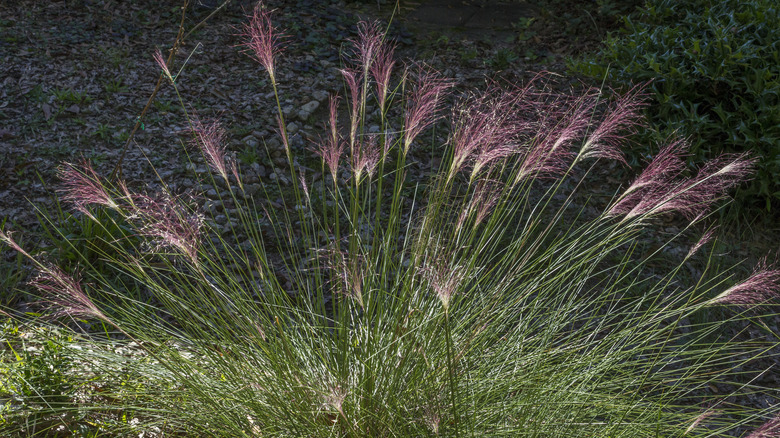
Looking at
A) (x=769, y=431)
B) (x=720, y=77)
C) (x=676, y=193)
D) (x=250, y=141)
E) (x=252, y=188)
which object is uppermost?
(x=676, y=193)

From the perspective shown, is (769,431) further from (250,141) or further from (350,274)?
(250,141)

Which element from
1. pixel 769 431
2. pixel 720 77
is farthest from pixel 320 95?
pixel 769 431

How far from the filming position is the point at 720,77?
341 centimetres

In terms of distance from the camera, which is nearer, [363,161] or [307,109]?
[363,161]

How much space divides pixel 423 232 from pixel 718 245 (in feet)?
6.88

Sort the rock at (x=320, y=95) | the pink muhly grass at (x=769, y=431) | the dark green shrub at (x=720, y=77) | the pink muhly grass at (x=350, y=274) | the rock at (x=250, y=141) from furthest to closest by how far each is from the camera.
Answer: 1. the rock at (x=320, y=95)
2. the rock at (x=250, y=141)
3. the dark green shrub at (x=720, y=77)
4. the pink muhly grass at (x=350, y=274)
5. the pink muhly grass at (x=769, y=431)

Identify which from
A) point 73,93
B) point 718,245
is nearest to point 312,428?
point 718,245

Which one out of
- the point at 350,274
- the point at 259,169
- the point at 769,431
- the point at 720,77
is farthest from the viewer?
the point at 259,169

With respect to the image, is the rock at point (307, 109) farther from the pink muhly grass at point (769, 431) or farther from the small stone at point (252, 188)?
the pink muhly grass at point (769, 431)

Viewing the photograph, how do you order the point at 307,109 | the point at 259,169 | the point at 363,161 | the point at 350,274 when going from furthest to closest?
the point at 307,109, the point at 259,169, the point at 363,161, the point at 350,274

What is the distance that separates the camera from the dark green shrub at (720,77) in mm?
3309

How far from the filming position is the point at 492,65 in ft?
16.1

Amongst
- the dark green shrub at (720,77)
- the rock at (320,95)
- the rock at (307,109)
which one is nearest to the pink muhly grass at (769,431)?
the dark green shrub at (720,77)

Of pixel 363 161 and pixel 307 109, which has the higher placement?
pixel 363 161
